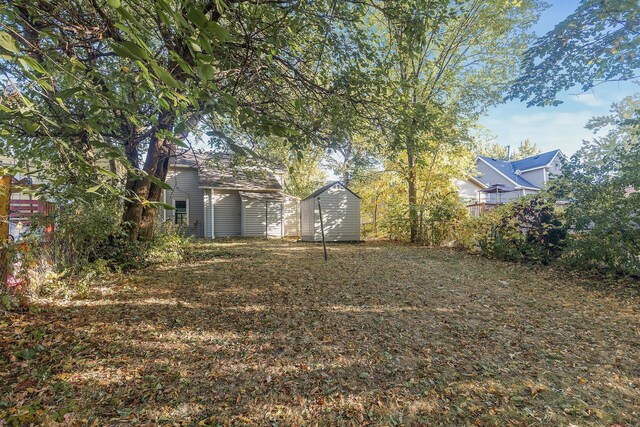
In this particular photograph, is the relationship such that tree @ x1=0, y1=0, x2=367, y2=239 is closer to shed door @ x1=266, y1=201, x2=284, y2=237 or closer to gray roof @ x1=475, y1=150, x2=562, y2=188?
shed door @ x1=266, y1=201, x2=284, y2=237

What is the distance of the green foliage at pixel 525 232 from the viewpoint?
259 inches

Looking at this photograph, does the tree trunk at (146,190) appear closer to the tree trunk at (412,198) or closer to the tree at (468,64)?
the tree at (468,64)

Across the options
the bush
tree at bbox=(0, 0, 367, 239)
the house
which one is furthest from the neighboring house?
the bush

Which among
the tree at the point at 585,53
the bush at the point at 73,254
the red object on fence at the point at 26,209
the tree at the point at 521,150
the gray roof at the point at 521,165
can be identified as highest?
the tree at the point at 521,150

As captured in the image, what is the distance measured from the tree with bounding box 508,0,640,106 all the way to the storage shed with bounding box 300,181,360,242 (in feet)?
22.9

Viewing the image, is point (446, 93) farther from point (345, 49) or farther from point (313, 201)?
point (345, 49)

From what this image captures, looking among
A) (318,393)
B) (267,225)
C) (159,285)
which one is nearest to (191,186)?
(267,225)

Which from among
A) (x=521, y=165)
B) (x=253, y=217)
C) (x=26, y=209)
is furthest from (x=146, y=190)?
(x=521, y=165)

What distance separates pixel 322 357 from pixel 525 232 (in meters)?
6.72

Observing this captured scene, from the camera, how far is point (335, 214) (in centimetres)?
1220

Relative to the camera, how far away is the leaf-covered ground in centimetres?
195

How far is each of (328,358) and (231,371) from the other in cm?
81

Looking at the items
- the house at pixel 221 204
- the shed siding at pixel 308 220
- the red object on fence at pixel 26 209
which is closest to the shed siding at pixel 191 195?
the house at pixel 221 204

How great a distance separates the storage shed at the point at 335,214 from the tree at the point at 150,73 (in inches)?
262
